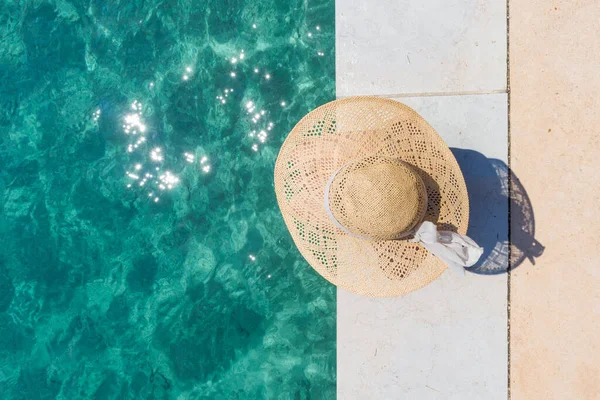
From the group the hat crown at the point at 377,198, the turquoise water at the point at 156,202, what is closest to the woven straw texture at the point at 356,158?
the hat crown at the point at 377,198

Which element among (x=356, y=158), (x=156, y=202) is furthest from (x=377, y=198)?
(x=156, y=202)

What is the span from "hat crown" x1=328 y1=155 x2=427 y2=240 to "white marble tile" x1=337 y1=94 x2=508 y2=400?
3.22 feet

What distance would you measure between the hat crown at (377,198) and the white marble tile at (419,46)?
1.03 metres

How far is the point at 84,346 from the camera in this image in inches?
105

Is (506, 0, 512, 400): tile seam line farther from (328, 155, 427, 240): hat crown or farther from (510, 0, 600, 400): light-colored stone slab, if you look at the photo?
(328, 155, 427, 240): hat crown

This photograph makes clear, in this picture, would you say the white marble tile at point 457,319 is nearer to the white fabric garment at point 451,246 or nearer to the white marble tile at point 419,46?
the white marble tile at point 419,46

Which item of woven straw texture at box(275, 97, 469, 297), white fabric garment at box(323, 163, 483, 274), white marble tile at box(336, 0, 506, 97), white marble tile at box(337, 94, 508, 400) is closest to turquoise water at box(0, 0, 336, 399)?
white marble tile at box(336, 0, 506, 97)

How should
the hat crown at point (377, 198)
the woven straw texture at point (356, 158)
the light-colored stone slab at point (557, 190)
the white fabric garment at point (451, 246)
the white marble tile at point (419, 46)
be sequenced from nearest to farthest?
the hat crown at point (377, 198), the white fabric garment at point (451, 246), the woven straw texture at point (356, 158), the light-colored stone slab at point (557, 190), the white marble tile at point (419, 46)

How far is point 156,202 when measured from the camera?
2.64 metres

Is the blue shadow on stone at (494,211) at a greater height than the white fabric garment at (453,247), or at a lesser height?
lesser

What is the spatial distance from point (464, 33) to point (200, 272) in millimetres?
2114

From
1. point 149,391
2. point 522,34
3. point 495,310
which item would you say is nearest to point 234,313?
point 149,391

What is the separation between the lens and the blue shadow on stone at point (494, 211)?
8.17ft

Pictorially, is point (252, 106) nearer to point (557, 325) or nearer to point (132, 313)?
point (132, 313)
